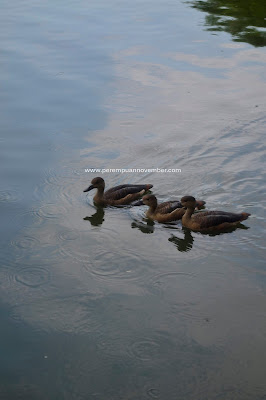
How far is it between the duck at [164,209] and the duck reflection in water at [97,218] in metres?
0.78

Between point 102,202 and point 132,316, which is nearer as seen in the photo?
point 132,316

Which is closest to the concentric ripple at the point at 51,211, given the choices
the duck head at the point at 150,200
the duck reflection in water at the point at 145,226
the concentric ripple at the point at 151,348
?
the duck reflection in water at the point at 145,226

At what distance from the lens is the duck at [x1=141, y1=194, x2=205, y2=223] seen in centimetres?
1035

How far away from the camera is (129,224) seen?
33.9ft

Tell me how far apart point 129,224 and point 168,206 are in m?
0.71

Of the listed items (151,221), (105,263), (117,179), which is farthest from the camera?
(117,179)

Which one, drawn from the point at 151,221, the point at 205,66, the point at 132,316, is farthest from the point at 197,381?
the point at 205,66

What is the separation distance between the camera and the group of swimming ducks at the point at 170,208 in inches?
389

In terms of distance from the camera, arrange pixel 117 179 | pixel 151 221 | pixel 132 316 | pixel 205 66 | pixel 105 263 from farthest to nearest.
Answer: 1. pixel 205 66
2. pixel 117 179
3. pixel 151 221
4. pixel 105 263
5. pixel 132 316

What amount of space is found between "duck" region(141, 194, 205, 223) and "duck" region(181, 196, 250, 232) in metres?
0.23

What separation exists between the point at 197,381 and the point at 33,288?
269 centimetres

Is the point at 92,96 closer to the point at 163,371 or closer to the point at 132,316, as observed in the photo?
the point at 132,316


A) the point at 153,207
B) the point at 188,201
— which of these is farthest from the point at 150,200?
the point at 188,201

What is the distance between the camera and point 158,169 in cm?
1186
